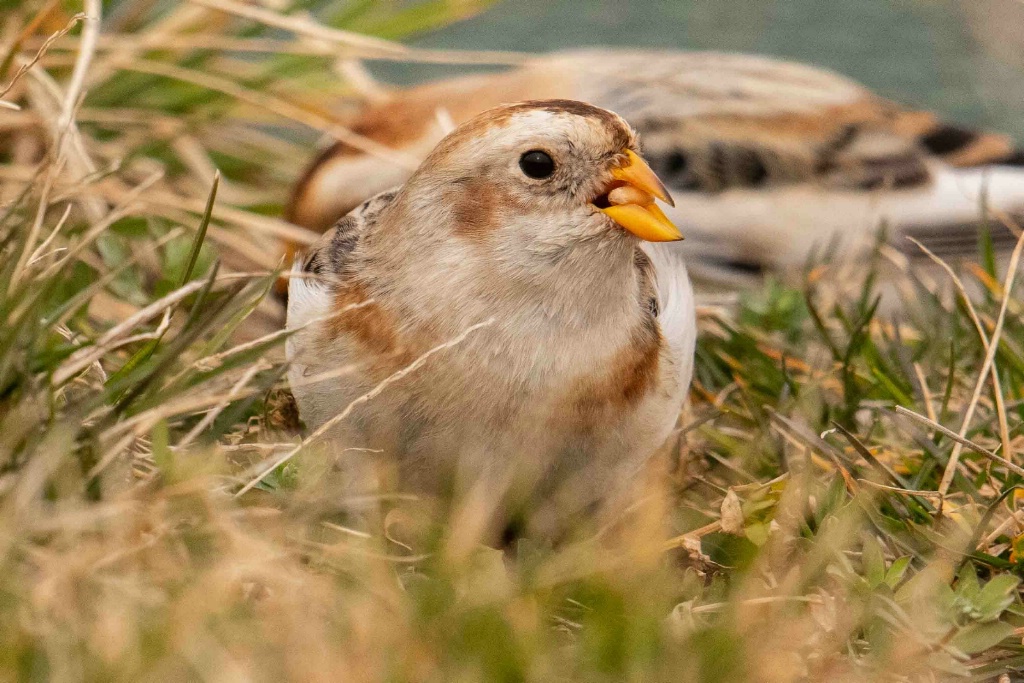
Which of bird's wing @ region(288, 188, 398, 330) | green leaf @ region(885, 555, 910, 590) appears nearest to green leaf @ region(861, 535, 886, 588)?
green leaf @ region(885, 555, 910, 590)

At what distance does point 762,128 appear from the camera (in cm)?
318

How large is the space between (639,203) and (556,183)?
0.38 feet

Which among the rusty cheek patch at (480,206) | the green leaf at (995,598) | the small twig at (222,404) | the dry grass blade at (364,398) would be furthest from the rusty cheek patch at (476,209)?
the green leaf at (995,598)

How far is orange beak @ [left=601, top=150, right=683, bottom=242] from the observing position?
5.43 feet

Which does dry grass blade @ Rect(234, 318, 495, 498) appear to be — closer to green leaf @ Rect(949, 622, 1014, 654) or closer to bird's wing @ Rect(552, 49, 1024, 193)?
green leaf @ Rect(949, 622, 1014, 654)

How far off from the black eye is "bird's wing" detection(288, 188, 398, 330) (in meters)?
0.28

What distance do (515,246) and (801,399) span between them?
624 millimetres

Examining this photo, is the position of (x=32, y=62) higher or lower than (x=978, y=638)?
higher

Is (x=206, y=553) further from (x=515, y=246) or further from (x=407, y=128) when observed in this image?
(x=407, y=128)

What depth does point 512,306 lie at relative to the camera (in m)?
1.67

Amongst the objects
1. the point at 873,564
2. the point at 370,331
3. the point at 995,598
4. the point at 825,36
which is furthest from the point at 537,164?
the point at 825,36

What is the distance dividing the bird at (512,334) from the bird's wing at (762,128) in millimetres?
1391

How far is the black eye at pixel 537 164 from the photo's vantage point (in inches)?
66.3

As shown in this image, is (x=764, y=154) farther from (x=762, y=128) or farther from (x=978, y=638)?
(x=978, y=638)
